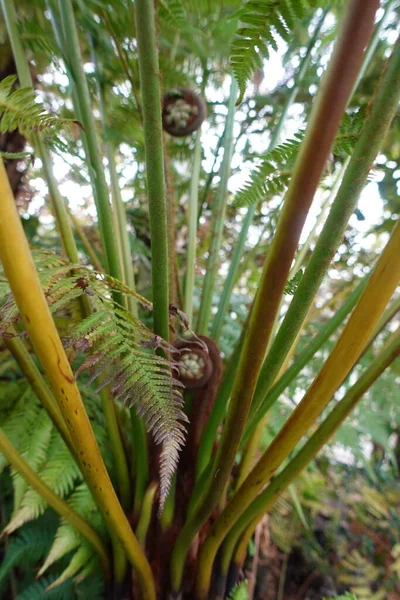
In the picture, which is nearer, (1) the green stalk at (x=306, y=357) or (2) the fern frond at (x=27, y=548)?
(1) the green stalk at (x=306, y=357)

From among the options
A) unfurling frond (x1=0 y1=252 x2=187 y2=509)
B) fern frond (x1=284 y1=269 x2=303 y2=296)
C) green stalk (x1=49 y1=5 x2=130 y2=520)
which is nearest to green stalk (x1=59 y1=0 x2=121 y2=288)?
green stalk (x1=49 y1=5 x2=130 y2=520)

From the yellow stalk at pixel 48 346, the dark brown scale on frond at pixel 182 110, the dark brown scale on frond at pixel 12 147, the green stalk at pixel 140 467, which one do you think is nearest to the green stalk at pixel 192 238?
the dark brown scale on frond at pixel 182 110

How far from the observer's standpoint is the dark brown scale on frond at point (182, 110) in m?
0.58

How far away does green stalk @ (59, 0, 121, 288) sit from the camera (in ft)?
1.50

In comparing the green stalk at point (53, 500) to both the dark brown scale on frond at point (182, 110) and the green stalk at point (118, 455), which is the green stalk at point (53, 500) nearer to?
the green stalk at point (118, 455)

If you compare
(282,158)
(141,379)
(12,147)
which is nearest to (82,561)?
(141,379)

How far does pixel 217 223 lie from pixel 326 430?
42 centimetres

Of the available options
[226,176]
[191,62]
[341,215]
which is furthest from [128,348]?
[191,62]

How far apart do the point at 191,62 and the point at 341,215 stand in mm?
786

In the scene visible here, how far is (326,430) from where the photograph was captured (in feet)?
1.40

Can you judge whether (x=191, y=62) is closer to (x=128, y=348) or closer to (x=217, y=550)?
(x=128, y=348)

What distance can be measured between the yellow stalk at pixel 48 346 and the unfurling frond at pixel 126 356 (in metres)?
0.03

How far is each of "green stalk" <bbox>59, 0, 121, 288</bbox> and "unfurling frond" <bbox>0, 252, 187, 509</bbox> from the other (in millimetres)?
109

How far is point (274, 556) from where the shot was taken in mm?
1185
